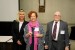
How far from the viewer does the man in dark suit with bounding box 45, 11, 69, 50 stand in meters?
4.10

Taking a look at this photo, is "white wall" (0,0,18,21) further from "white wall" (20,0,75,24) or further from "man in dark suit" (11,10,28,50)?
"man in dark suit" (11,10,28,50)

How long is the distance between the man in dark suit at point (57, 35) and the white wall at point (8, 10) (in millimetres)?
2056

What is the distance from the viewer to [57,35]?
412cm

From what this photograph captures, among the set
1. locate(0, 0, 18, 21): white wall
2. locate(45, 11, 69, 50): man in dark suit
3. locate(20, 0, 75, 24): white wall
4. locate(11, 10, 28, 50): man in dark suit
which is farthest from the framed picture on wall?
locate(45, 11, 69, 50): man in dark suit

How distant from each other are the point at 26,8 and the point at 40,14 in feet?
1.74

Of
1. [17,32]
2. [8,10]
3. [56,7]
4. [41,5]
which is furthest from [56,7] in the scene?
[17,32]

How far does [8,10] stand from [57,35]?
7.71 feet

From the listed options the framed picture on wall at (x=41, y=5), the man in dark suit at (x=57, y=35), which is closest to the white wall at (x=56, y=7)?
the framed picture on wall at (x=41, y=5)

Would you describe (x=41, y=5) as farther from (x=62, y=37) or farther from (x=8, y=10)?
(x=62, y=37)

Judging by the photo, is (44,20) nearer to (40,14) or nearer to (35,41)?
(40,14)

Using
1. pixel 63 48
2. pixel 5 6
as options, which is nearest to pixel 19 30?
pixel 63 48

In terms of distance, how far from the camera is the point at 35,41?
159 inches

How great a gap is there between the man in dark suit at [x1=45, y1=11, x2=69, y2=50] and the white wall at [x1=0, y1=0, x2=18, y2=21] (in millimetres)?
2056

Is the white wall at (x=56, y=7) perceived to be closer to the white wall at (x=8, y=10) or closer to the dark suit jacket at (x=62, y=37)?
the white wall at (x=8, y=10)
